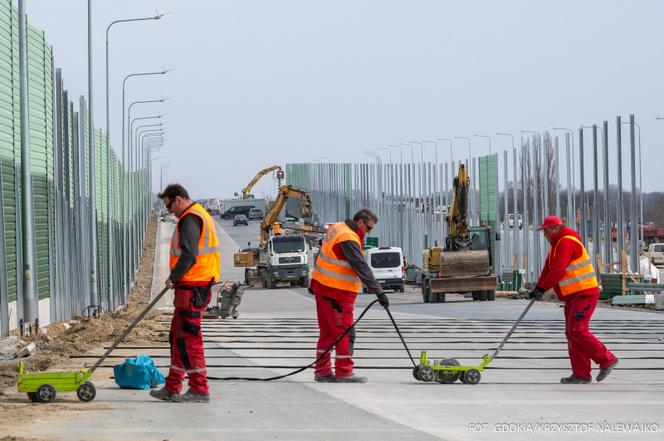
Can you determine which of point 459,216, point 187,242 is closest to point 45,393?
point 187,242

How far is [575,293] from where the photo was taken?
585 inches

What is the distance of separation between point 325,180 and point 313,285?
15017cm

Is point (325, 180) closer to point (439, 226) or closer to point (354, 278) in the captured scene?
point (439, 226)

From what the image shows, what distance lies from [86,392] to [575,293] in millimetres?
5717

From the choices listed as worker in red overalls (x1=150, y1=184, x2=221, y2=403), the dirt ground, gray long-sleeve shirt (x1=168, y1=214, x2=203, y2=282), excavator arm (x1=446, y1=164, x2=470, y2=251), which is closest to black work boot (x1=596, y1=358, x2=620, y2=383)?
worker in red overalls (x1=150, y1=184, x2=221, y2=403)

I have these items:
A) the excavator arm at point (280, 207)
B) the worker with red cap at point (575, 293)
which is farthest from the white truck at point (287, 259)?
the worker with red cap at point (575, 293)

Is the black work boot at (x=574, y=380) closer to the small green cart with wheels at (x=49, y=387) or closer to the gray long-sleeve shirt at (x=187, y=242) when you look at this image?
the gray long-sleeve shirt at (x=187, y=242)

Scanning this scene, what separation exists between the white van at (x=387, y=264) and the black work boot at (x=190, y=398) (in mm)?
47854

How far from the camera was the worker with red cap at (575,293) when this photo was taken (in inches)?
575

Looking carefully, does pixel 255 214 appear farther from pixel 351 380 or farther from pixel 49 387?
pixel 49 387

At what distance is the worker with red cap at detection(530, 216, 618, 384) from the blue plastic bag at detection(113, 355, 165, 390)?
14.4ft

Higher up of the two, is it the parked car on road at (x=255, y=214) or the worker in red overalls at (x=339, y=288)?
the parked car on road at (x=255, y=214)

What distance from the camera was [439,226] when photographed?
296 feet

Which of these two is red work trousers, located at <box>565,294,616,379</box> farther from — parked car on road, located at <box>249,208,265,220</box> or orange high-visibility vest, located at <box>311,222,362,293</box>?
parked car on road, located at <box>249,208,265,220</box>
